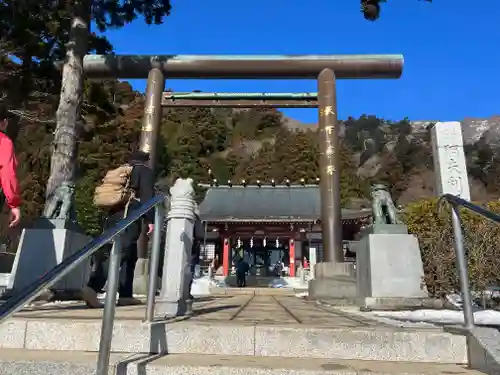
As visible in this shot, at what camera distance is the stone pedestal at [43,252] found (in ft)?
17.7

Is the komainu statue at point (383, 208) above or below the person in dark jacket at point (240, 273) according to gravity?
→ above

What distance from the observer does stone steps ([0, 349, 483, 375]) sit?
2.10 meters

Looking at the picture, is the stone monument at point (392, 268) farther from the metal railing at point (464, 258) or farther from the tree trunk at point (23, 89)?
the tree trunk at point (23, 89)

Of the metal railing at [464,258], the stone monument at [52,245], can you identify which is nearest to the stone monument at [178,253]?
the stone monument at [52,245]

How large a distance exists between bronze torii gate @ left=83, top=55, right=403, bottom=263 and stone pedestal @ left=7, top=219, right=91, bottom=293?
4.01 m

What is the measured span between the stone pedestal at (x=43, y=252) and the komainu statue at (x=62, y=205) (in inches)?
6.6

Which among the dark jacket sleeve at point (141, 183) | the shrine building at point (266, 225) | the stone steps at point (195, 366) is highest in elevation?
the shrine building at point (266, 225)

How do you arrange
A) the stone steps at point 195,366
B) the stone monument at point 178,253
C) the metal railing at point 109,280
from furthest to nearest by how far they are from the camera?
1. the stone monument at point 178,253
2. the stone steps at point 195,366
3. the metal railing at point 109,280

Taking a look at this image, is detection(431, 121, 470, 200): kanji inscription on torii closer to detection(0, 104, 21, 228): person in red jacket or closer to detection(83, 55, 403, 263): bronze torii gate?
detection(83, 55, 403, 263): bronze torii gate

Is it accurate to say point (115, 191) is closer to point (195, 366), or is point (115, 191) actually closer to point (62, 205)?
point (62, 205)

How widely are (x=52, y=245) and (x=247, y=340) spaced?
4079mm

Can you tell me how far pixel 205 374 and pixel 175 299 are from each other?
5.22 feet

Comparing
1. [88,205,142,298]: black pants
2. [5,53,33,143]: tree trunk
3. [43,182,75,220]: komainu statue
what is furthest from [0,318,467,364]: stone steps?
[5,53,33,143]: tree trunk

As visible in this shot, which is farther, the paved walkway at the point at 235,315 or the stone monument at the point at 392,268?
the stone monument at the point at 392,268
